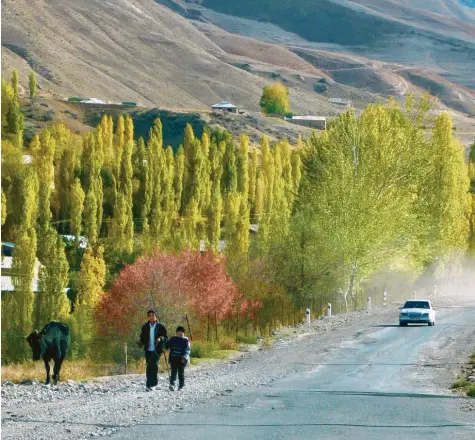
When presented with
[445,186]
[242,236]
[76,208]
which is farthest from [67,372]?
[76,208]

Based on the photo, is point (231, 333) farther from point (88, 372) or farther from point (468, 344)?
point (88, 372)

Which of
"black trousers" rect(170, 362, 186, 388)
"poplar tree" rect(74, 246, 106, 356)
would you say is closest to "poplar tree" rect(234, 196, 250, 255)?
"poplar tree" rect(74, 246, 106, 356)

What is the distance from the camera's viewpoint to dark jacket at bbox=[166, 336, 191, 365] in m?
22.1

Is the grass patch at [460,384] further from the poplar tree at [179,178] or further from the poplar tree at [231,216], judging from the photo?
the poplar tree at [179,178]

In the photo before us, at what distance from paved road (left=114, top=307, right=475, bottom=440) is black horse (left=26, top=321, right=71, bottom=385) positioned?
3831mm

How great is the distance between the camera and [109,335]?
5150 cm

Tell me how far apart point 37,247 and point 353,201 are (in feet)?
65.8

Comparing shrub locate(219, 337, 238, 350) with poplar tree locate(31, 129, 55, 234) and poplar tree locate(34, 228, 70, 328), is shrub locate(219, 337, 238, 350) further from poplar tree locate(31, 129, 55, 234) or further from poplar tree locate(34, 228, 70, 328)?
poplar tree locate(31, 129, 55, 234)

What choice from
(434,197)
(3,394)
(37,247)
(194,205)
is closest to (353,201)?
(434,197)

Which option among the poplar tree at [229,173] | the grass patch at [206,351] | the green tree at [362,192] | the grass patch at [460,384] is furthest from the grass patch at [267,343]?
the poplar tree at [229,173]

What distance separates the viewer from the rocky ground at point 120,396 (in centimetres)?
1670

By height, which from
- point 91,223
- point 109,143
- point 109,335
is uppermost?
point 109,143

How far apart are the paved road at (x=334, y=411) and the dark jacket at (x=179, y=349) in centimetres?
121

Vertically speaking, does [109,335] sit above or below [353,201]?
below
